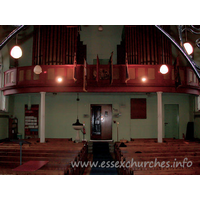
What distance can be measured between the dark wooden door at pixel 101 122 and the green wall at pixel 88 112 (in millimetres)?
323

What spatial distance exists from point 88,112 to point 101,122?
1.13 m

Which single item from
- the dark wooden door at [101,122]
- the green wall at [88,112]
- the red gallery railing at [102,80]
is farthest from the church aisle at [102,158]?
the red gallery railing at [102,80]

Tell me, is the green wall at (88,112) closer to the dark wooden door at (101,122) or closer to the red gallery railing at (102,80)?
the dark wooden door at (101,122)

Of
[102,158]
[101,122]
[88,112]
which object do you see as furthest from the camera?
[101,122]

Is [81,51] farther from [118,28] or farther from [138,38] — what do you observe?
[138,38]

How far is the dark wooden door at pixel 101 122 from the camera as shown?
13008 millimetres

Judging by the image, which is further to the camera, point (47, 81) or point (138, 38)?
point (138, 38)

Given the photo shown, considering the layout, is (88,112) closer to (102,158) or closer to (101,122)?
(101,122)

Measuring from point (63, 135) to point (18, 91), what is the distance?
4.42 metres

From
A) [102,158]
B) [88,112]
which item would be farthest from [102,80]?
[102,158]

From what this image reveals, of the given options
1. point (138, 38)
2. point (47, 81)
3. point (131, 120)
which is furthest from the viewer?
point (131, 120)

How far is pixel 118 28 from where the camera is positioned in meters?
13.7

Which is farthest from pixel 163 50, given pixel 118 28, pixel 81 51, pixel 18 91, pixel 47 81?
pixel 18 91

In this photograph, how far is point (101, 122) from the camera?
1306cm
